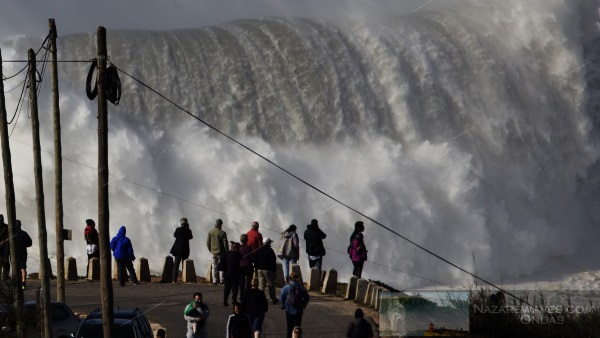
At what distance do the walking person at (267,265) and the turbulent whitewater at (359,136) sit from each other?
14.1 metres

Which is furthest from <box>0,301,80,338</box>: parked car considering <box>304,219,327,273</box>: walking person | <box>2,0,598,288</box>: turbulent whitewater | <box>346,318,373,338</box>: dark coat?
<box>2,0,598,288</box>: turbulent whitewater

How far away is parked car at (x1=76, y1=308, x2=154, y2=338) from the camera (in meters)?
24.3

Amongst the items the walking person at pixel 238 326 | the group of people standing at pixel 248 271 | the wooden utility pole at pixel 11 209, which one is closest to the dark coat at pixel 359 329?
the group of people standing at pixel 248 271

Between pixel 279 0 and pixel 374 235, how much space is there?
14881 millimetres

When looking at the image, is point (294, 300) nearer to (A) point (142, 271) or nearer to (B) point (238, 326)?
(B) point (238, 326)

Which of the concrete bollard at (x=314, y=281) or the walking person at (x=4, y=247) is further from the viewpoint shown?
the concrete bollard at (x=314, y=281)

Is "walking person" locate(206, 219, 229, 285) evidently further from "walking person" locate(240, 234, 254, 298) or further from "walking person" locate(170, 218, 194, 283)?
"walking person" locate(240, 234, 254, 298)

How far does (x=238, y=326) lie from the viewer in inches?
974

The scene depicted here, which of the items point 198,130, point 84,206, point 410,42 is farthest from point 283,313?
point 410,42

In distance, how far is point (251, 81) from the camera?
51.3 metres

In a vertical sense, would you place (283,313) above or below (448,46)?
below

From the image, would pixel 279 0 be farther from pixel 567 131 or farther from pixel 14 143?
pixel 14 143

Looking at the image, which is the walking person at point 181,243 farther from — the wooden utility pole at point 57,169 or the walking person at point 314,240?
the wooden utility pole at point 57,169

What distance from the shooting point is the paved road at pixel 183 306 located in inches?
1113
